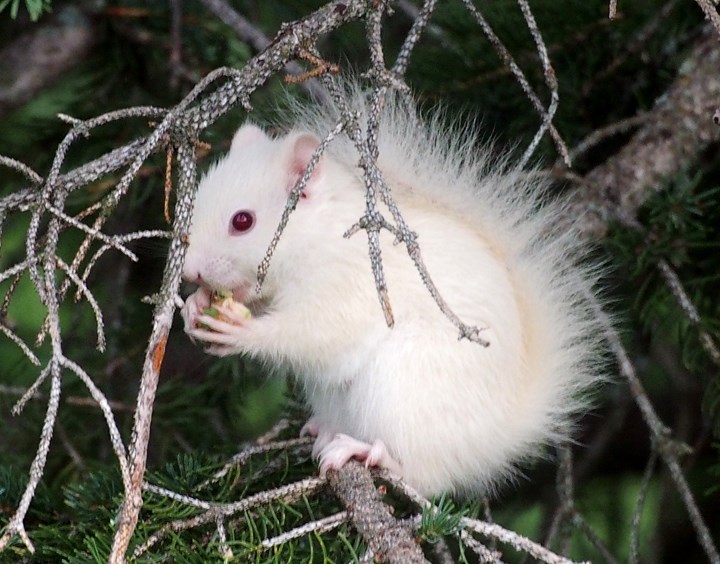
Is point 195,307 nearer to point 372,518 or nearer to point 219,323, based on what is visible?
point 219,323

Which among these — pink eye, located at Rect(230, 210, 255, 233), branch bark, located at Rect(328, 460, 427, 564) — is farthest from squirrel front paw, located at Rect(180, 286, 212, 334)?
branch bark, located at Rect(328, 460, 427, 564)

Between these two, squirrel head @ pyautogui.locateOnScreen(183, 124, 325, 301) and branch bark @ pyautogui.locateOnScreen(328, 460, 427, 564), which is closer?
branch bark @ pyautogui.locateOnScreen(328, 460, 427, 564)

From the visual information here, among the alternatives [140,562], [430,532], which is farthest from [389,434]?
[140,562]

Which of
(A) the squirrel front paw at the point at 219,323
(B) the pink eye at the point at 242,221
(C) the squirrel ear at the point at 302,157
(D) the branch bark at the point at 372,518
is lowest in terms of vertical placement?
(D) the branch bark at the point at 372,518

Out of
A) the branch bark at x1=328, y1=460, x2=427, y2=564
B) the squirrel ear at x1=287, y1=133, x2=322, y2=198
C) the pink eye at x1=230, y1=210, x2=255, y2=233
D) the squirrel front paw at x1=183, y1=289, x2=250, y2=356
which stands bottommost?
the branch bark at x1=328, y1=460, x2=427, y2=564

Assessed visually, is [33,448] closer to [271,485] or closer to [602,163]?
[271,485]

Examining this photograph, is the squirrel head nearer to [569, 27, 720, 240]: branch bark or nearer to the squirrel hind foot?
the squirrel hind foot

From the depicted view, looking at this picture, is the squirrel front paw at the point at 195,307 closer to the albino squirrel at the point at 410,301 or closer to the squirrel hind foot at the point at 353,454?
the albino squirrel at the point at 410,301

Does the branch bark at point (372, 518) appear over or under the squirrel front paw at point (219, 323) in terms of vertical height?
under

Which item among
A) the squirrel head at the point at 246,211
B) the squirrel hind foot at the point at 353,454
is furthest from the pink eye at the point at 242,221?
the squirrel hind foot at the point at 353,454

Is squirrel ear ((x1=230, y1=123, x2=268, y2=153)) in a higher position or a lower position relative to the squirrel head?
higher
